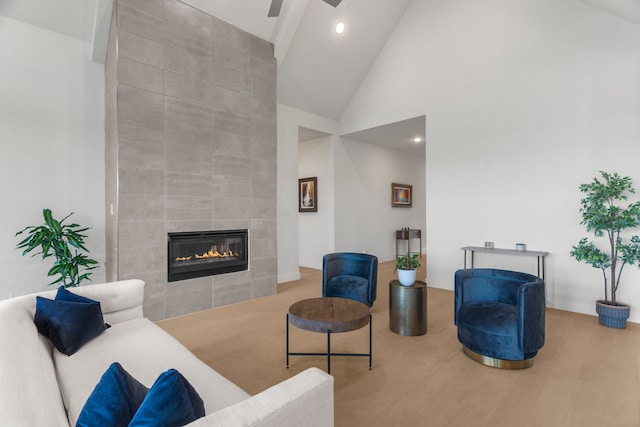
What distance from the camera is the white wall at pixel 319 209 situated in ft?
22.3

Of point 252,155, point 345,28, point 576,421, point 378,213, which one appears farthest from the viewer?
point 378,213

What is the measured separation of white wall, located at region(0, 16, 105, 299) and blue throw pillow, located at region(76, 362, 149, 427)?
403 centimetres

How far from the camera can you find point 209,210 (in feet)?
13.9

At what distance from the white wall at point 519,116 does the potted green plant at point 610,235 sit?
0.51 feet

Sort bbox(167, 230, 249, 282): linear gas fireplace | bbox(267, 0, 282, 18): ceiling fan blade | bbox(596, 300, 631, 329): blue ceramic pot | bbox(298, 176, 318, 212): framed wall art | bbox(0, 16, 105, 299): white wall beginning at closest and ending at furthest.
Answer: bbox(267, 0, 282, 18): ceiling fan blade → bbox(596, 300, 631, 329): blue ceramic pot → bbox(0, 16, 105, 299): white wall → bbox(167, 230, 249, 282): linear gas fireplace → bbox(298, 176, 318, 212): framed wall art

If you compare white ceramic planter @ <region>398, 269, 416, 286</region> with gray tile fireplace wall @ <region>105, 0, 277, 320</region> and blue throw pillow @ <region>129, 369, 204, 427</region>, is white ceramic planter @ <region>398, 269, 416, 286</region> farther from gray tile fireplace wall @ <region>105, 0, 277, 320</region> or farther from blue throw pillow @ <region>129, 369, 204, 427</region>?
blue throw pillow @ <region>129, 369, 204, 427</region>

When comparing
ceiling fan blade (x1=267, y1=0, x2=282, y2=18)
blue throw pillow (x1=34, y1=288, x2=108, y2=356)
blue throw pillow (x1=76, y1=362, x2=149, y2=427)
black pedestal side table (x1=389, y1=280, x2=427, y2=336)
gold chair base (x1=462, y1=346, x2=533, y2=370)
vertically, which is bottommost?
gold chair base (x1=462, y1=346, x2=533, y2=370)

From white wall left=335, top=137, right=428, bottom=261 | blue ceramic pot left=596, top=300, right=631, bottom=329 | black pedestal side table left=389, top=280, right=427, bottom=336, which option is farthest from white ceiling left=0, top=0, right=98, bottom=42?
blue ceramic pot left=596, top=300, right=631, bottom=329

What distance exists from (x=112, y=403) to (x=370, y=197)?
695 cm

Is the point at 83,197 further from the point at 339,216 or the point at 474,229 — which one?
the point at 474,229

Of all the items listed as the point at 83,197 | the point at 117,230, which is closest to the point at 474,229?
the point at 117,230

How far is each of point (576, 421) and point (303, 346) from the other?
2076mm

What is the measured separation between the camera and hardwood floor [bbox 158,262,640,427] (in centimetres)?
202


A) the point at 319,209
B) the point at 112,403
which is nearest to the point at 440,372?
the point at 112,403
